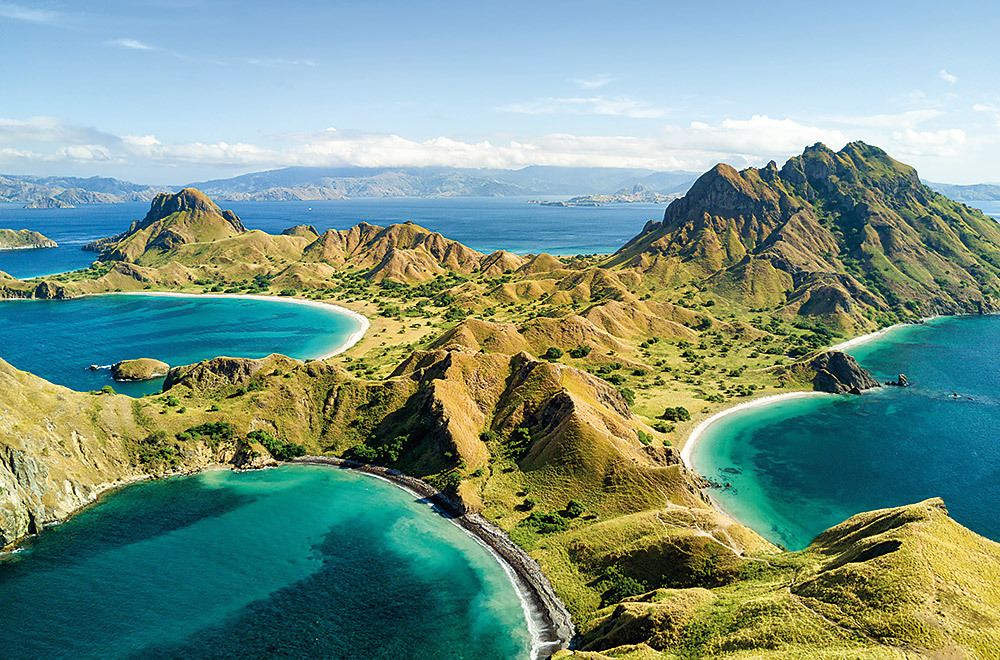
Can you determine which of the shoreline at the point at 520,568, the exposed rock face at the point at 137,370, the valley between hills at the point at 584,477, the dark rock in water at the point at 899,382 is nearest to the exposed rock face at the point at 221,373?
the valley between hills at the point at 584,477

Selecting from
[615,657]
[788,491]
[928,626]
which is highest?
[928,626]

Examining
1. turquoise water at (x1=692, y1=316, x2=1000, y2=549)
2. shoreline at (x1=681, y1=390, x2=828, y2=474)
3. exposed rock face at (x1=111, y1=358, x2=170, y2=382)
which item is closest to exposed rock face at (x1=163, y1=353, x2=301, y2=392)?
exposed rock face at (x1=111, y1=358, x2=170, y2=382)

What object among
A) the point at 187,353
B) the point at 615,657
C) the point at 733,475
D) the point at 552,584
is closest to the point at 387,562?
the point at 552,584

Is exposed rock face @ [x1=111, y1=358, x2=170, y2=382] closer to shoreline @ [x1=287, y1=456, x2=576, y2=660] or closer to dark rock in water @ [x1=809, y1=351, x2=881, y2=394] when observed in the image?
shoreline @ [x1=287, y1=456, x2=576, y2=660]

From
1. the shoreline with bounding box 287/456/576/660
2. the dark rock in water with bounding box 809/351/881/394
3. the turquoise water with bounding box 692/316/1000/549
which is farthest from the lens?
the dark rock in water with bounding box 809/351/881/394

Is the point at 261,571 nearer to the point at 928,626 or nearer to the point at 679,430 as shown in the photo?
the point at 928,626

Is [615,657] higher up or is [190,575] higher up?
[615,657]
